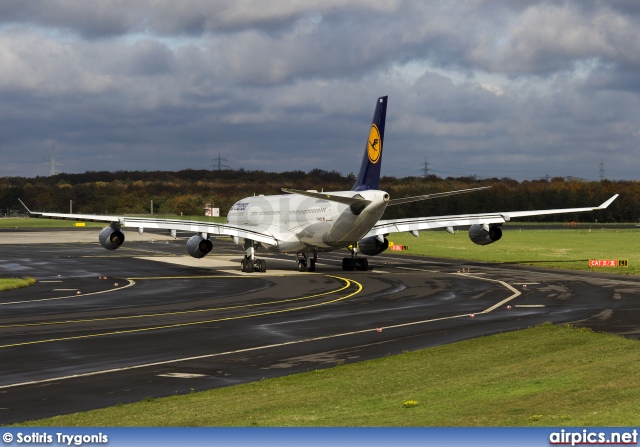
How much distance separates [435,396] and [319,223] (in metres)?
41.9

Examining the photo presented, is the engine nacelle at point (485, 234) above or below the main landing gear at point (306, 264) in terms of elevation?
above

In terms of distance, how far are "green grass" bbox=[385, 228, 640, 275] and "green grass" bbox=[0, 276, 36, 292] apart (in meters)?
37.0

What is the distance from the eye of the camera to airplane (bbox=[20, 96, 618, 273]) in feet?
192

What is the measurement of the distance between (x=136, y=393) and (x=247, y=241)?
4500cm

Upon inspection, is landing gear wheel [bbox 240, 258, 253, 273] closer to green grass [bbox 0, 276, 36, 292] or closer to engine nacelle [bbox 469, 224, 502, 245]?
green grass [bbox 0, 276, 36, 292]

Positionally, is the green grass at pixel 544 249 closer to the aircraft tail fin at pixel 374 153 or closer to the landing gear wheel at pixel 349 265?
the landing gear wheel at pixel 349 265

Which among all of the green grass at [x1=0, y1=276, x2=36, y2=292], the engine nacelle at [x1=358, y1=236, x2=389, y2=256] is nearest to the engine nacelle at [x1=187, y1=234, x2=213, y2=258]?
the green grass at [x1=0, y1=276, x2=36, y2=292]

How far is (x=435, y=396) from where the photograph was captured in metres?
19.9

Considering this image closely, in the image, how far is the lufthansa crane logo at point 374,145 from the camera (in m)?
60.4

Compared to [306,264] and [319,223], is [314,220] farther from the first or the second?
[306,264]

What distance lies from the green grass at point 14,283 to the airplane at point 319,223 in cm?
435

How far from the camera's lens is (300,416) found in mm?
17750

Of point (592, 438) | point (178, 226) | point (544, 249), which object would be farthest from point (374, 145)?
point (592, 438)

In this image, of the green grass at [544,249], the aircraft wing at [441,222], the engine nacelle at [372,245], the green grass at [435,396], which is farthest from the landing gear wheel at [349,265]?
the green grass at [435,396]
